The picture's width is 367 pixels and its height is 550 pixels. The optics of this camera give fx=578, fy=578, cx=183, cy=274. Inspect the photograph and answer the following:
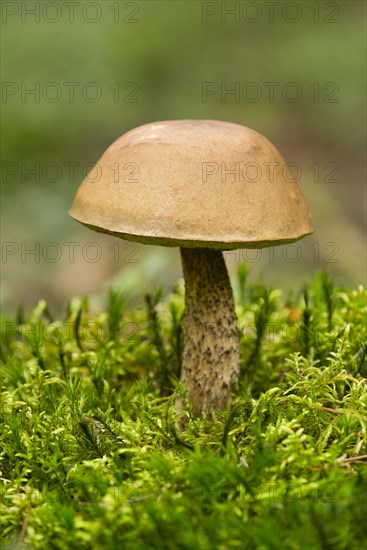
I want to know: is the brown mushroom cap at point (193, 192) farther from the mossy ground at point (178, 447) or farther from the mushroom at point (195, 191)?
the mossy ground at point (178, 447)

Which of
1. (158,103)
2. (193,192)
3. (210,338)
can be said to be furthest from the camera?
(158,103)

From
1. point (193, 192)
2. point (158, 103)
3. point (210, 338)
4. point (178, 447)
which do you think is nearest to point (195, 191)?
point (193, 192)

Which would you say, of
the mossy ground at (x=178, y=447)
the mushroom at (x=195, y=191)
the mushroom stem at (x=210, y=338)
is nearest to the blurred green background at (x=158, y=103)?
the mossy ground at (x=178, y=447)

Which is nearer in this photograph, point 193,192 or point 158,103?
point 193,192

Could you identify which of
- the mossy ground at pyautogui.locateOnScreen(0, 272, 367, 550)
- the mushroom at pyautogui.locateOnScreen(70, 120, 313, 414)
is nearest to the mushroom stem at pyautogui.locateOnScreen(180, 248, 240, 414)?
the mossy ground at pyautogui.locateOnScreen(0, 272, 367, 550)

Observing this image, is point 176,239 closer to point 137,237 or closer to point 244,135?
point 137,237

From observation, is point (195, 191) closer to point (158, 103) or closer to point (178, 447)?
point (178, 447)

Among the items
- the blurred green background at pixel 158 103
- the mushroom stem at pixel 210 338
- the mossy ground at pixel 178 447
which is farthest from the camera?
the blurred green background at pixel 158 103
